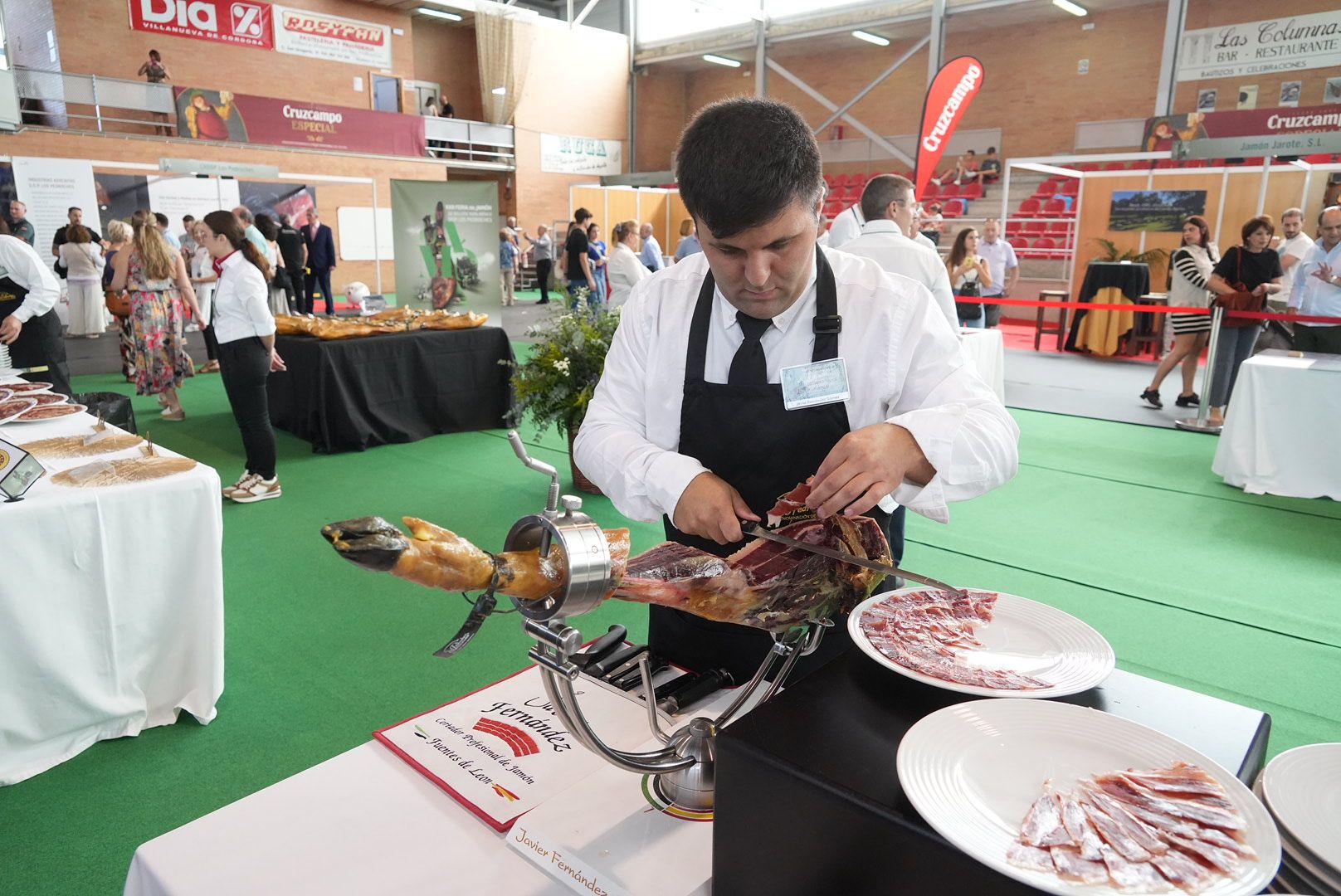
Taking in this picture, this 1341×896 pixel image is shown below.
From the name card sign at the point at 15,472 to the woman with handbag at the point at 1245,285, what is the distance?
6677 millimetres

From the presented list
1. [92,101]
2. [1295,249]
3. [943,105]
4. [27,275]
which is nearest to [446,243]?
[27,275]

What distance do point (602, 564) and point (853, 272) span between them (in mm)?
753

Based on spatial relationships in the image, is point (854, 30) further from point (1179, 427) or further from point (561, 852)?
point (561, 852)

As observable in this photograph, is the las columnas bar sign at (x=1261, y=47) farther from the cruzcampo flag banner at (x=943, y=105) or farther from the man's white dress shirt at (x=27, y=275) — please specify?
the man's white dress shirt at (x=27, y=275)

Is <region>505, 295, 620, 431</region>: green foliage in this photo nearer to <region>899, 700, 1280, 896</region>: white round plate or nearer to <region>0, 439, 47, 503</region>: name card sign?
<region>0, 439, 47, 503</region>: name card sign

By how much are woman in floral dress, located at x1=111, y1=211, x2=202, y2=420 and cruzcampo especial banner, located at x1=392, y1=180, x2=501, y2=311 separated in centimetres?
202

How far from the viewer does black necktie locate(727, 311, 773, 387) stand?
128 centimetres

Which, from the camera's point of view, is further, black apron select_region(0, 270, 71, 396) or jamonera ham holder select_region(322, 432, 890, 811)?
black apron select_region(0, 270, 71, 396)

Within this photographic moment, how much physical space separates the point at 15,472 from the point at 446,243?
244 inches

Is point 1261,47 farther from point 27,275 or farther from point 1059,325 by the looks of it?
point 27,275

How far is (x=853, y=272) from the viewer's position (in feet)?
4.30

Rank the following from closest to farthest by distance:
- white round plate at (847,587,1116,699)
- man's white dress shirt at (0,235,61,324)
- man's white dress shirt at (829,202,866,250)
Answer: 1. white round plate at (847,587,1116,699)
2. man's white dress shirt at (0,235,61,324)
3. man's white dress shirt at (829,202,866,250)

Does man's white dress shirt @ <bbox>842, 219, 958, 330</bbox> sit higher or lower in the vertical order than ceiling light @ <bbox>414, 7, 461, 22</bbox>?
lower

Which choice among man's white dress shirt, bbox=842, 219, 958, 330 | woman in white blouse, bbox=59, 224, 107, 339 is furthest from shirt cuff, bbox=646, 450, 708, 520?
woman in white blouse, bbox=59, 224, 107, 339
